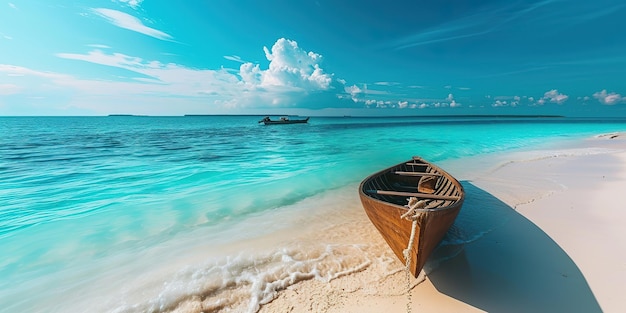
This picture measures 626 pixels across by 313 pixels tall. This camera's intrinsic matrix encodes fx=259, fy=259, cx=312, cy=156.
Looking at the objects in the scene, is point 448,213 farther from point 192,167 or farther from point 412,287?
point 192,167

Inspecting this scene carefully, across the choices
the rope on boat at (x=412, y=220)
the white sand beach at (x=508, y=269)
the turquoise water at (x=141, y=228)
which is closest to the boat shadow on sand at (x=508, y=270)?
the white sand beach at (x=508, y=269)

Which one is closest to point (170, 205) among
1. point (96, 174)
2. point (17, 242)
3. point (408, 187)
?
point (17, 242)

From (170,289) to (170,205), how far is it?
16.9ft

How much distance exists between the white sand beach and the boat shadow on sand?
0.02 meters

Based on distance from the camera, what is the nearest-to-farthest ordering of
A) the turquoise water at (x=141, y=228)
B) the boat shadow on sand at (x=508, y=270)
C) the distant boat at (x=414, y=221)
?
the distant boat at (x=414, y=221) → the boat shadow on sand at (x=508, y=270) → the turquoise water at (x=141, y=228)

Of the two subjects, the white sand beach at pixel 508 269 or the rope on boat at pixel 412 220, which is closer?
the rope on boat at pixel 412 220

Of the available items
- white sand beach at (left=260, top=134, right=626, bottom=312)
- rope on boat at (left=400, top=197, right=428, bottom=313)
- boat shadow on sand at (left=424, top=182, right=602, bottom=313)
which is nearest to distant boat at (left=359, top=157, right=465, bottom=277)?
rope on boat at (left=400, top=197, right=428, bottom=313)

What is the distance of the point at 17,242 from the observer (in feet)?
22.4

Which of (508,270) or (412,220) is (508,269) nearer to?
(508,270)

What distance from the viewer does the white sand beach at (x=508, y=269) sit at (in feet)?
13.5

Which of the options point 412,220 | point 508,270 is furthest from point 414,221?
point 508,270

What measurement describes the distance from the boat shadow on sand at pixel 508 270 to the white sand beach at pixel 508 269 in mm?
16

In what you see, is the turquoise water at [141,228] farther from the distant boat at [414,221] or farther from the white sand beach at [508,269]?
the distant boat at [414,221]

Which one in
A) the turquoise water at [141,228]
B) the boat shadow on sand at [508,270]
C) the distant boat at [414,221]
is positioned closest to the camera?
the distant boat at [414,221]
